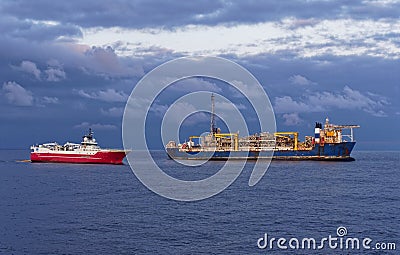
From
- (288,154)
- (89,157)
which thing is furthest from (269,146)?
(89,157)

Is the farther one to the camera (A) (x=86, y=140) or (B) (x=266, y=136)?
(B) (x=266, y=136)

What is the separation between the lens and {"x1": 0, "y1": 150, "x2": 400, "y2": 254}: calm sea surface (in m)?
37.1

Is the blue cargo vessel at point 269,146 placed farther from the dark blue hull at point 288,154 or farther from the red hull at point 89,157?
the red hull at point 89,157

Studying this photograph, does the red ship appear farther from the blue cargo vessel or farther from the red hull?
the blue cargo vessel

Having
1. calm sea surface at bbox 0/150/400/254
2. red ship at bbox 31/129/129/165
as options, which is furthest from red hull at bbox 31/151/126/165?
calm sea surface at bbox 0/150/400/254

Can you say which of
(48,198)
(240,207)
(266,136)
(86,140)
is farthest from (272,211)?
(266,136)

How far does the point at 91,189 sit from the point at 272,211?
3168 centimetres

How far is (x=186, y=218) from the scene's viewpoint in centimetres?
4781

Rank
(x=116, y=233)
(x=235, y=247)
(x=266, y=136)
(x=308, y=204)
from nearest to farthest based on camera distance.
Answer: (x=235, y=247) → (x=116, y=233) → (x=308, y=204) → (x=266, y=136)

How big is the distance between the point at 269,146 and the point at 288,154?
6582 millimetres

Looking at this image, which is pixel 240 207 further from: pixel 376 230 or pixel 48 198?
pixel 48 198

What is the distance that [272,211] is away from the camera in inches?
2026

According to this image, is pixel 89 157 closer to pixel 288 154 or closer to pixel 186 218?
pixel 288 154

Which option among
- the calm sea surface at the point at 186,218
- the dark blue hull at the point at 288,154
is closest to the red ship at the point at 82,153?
the dark blue hull at the point at 288,154
